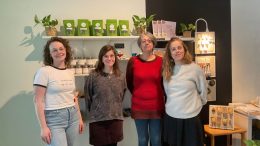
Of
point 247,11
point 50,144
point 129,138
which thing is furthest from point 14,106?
point 247,11

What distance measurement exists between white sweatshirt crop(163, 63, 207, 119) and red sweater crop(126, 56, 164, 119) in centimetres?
11

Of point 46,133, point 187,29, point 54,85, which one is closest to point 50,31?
point 54,85

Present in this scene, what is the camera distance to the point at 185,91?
6.23ft

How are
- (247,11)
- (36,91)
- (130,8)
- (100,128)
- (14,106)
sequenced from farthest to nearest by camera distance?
(247,11)
(130,8)
(14,106)
(100,128)
(36,91)

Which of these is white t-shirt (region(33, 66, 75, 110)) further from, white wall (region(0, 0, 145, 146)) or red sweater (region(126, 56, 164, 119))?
white wall (region(0, 0, 145, 146))

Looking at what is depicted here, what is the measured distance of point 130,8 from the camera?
106 inches

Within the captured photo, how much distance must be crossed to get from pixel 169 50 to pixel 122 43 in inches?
32.0

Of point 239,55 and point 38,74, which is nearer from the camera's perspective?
point 38,74

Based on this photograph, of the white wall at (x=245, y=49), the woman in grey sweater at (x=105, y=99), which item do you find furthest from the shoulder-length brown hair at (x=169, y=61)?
the white wall at (x=245, y=49)

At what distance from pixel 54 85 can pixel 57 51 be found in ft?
0.85

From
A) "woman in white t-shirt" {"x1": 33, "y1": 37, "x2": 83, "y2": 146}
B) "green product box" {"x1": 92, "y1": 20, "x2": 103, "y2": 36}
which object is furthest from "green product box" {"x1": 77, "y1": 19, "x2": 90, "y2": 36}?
"woman in white t-shirt" {"x1": 33, "y1": 37, "x2": 83, "y2": 146}

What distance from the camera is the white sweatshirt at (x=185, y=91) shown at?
1906 millimetres

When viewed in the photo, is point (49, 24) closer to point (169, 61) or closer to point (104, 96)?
point (104, 96)

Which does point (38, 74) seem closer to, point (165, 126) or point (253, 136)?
point (165, 126)
